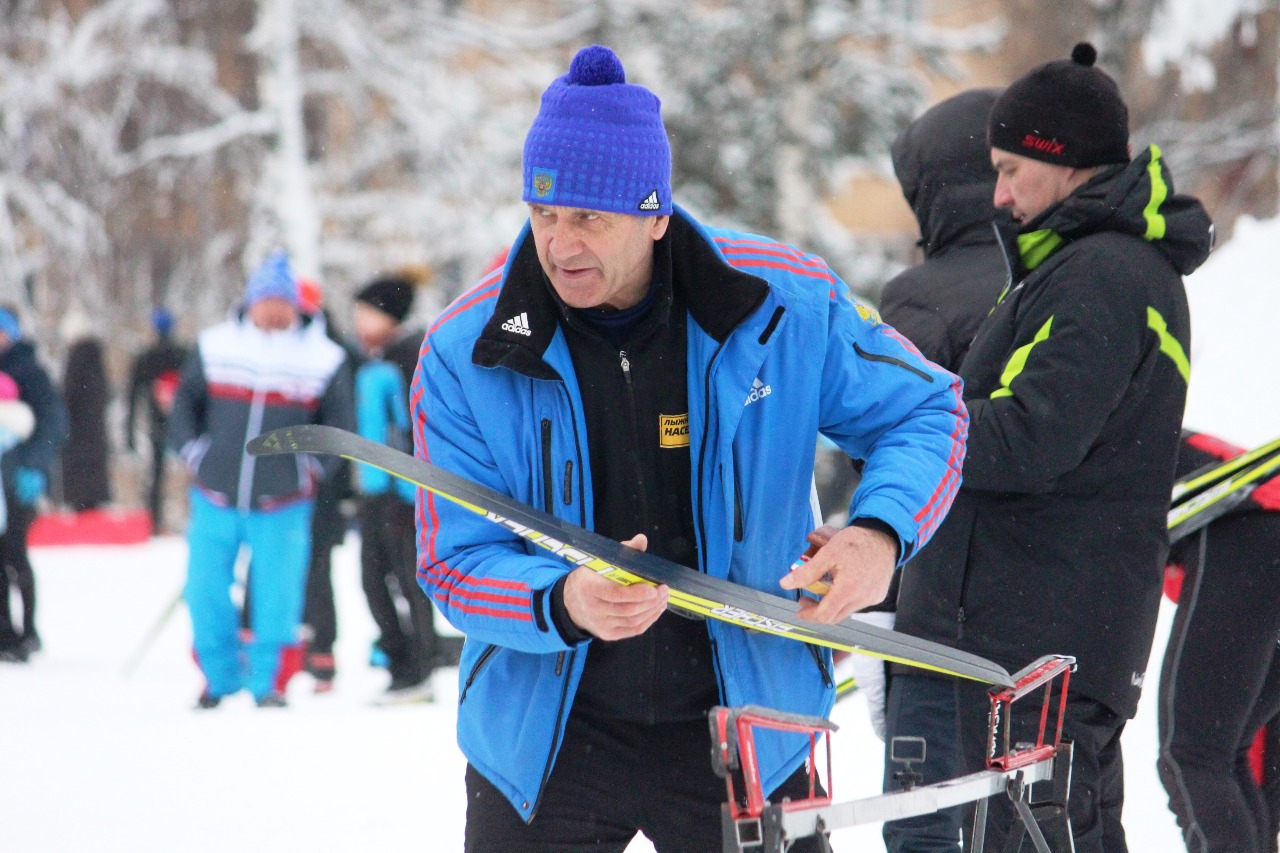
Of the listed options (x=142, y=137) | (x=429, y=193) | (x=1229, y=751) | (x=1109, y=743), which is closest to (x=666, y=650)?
(x=1109, y=743)

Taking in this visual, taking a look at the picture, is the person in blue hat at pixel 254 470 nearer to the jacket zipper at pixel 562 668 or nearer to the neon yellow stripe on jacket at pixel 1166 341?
the neon yellow stripe on jacket at pixel 1166 341

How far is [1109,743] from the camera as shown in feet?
10.0

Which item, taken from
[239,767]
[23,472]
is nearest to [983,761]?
[239,767]

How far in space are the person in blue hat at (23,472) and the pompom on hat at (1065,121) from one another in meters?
7.12

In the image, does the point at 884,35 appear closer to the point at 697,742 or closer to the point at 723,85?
the point at 723,85

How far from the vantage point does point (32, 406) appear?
898cm

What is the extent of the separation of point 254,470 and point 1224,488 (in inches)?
197

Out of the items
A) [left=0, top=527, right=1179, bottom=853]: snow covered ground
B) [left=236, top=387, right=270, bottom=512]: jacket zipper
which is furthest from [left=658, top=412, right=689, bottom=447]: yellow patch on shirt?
[left=236, top=387, right=270, bottom=512]: jacket zipper

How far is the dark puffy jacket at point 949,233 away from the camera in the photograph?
340 centimetres

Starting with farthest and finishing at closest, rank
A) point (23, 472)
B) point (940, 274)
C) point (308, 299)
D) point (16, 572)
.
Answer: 1. point (23, 472)
2. point (16, 572)
3. point (308, 299)
4. point (940, 274)

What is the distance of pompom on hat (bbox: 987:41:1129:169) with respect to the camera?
123 inches

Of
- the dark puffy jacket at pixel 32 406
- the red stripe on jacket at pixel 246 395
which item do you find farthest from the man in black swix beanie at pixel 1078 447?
the dark puffy jacket at pixel 32 406

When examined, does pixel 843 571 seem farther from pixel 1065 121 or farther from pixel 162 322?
pixel 162 322

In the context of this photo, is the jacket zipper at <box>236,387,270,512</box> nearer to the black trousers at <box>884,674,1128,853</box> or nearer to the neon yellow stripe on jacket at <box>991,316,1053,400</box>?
the black trousers at <box>884,674,1128,853</box>
